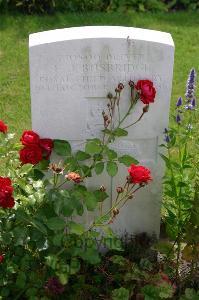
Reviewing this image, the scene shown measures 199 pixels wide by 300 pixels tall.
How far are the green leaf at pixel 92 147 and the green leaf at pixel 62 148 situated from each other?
0.13 metres

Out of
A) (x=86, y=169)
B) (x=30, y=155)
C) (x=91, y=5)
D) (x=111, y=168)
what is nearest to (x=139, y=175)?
(x=111, y=168)

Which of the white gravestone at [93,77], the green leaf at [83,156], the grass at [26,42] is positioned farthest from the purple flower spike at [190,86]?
the grass at [26,42]

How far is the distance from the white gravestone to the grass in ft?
5.68

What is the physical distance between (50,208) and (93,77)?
71cm

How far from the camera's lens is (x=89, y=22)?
6.80 metres

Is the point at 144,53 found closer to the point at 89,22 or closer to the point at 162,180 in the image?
the point at 162,180

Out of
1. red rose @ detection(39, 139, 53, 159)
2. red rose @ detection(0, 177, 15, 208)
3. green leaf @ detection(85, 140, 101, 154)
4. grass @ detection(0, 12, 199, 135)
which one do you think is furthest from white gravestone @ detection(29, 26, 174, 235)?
grass @ detection(0, 12, 199, 135)

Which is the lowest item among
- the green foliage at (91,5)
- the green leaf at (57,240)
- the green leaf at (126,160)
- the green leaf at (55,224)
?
the green leaf at (57,240)

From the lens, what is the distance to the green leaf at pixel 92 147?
3.12 metres

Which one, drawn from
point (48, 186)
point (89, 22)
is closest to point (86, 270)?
point (48, 186)

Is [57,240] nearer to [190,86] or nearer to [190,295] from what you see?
[190,295]

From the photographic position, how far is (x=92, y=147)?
312 cm

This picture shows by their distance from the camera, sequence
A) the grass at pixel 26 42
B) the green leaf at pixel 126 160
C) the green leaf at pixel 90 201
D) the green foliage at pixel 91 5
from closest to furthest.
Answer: the green leaf at pixel 90 201 → the green leaf at pixel 126 160 → the grass at pixel 26 42 → the green foliage at pixel 91 5

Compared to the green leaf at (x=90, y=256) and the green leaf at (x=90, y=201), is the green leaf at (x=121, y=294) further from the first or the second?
the green leaf at (x=90, y=201)
